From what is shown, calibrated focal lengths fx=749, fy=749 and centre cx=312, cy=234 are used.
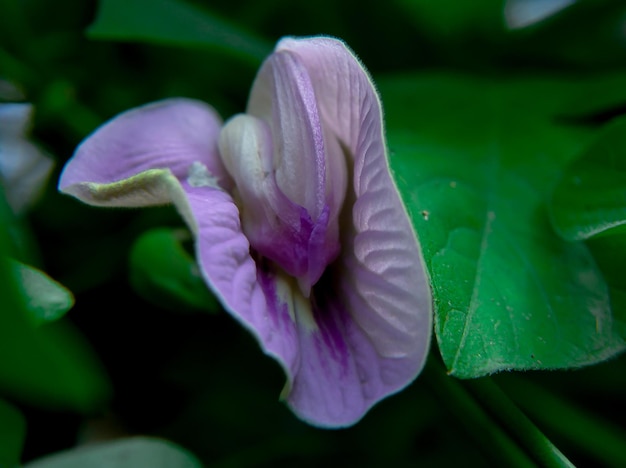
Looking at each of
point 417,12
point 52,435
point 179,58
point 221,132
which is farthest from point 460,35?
point 52,435

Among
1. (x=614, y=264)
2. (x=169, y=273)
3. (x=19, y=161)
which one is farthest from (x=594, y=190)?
(x=19, y=161)

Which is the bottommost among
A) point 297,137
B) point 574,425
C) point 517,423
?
point 574,425

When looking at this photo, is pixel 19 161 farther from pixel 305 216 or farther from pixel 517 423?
pixel 517 423

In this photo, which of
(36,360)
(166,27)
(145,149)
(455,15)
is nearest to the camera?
(36,360)

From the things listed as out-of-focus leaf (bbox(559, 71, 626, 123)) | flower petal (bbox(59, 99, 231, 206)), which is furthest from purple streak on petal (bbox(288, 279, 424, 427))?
out-of-focus leaf (bbox(559, 71, 626, 123))

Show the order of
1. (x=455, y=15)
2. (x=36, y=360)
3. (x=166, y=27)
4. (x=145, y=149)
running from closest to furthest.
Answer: (x=36, y=360) → (x=145, y=149) → (x=166, y=27) → (x=455, y=15)

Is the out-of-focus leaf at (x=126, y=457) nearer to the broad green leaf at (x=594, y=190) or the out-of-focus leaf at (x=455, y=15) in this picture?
the broad green leaf at (x=594, y=190)
